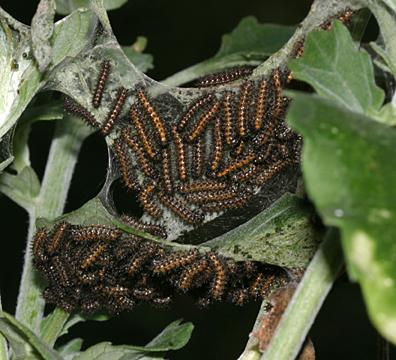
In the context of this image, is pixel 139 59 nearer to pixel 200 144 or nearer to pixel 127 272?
pixel 200 144

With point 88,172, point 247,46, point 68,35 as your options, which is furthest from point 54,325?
point 88,172

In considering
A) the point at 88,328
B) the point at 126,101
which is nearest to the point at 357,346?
the point at 88,328

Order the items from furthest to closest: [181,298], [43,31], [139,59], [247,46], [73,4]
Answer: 1. [181,298]
2. [247,46]
3. [139,59]
4. [73,4]
5. [43,31]

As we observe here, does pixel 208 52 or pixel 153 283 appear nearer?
pixel 153 283

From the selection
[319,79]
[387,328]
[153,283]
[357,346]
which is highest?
[319,79]

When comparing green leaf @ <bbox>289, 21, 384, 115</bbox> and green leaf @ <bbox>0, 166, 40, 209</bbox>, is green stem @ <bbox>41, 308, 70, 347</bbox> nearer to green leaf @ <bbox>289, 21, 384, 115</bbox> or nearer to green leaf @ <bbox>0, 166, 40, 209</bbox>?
green leaf @ <bbox>0, 166, 40, 209</bbox>

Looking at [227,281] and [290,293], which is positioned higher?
[290,293]

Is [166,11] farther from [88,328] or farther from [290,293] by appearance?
[290,293]
